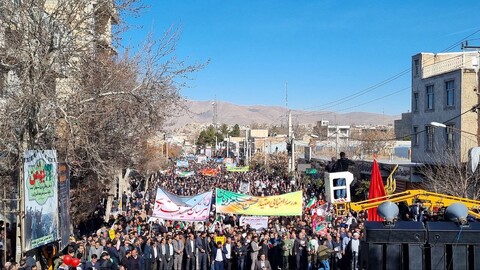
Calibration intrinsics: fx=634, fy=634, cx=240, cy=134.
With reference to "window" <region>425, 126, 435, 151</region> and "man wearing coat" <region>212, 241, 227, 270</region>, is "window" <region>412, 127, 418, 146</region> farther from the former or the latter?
"man wearing coat" <region>212, 241, 227, 270</region>

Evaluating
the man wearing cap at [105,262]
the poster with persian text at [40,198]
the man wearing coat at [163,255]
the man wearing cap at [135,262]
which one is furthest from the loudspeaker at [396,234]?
the man wearing coat at [163,255]

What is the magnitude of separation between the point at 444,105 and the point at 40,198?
78.5 ft

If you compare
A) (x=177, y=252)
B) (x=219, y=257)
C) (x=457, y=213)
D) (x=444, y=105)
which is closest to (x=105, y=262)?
(x=177, y=252)

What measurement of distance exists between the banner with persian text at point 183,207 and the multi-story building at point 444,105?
10906mm

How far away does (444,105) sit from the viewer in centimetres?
3253

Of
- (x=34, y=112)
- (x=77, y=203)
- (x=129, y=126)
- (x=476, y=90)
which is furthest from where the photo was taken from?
(x=476, y=90)

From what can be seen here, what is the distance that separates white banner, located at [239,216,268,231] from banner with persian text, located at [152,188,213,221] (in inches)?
64.5

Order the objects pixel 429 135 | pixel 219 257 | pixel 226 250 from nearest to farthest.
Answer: pixel 219 257, pixel 226 250, pixel 429 135

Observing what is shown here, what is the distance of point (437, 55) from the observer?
36469 millimetres

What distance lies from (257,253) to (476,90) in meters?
17.5

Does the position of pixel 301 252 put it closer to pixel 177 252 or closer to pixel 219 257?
pixel 219 257

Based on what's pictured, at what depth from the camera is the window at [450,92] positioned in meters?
31.6

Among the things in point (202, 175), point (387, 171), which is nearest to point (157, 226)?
point (387, 171)

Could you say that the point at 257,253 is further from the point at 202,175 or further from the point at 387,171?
the point at 202,175
